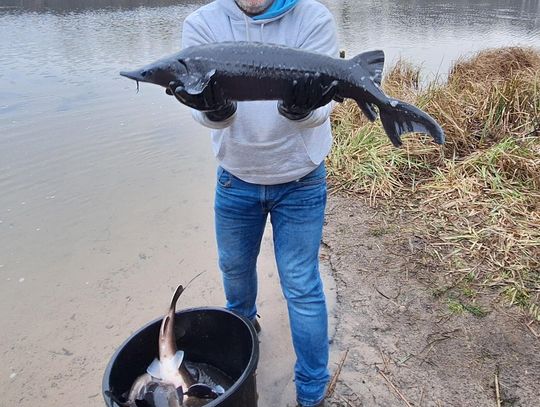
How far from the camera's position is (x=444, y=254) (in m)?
3.68

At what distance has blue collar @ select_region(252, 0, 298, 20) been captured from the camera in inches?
78.6

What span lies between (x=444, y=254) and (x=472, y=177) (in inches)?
48.7

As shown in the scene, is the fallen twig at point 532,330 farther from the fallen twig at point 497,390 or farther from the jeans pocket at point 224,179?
the jeans pocket at point 224,179

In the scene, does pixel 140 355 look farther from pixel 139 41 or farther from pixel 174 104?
pixel 139 41

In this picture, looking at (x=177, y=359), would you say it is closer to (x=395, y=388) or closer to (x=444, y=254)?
(x=395, y=388)

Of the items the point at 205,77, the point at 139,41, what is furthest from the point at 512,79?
the point at 139,41

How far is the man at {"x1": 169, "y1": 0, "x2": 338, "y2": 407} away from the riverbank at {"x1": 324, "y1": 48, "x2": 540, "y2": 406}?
62 cm

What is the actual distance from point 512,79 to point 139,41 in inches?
417

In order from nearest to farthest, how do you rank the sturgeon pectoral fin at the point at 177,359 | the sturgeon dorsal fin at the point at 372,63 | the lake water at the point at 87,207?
the sturgeon dorsal fin at the point at 372,63 → the sturgeon pectoral fin at the point at 177,359 → the lake water at the point at 87,207

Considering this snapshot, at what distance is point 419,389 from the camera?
2.61 metres

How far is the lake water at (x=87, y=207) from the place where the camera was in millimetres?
3189

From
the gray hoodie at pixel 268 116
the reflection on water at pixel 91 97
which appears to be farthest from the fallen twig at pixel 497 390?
the reflection on water at pixel 91 97

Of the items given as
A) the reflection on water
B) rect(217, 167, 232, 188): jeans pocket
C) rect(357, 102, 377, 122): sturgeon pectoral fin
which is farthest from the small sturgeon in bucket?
the reflection on water

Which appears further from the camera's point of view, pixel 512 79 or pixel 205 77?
pixel 512 79
